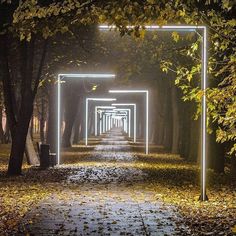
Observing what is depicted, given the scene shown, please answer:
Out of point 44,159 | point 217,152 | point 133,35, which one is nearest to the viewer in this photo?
point 133,35

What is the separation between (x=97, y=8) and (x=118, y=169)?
18673 millimetres

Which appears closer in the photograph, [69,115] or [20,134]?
[20,134]

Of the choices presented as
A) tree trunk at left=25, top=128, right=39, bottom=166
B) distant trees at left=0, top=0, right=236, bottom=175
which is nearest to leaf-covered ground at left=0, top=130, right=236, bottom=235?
distant trees at left=0, top=0, right=236, bottom=175

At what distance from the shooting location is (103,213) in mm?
14680

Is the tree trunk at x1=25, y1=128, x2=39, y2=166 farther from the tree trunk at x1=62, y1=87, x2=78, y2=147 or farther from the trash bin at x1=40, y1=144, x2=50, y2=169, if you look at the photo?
the tree trunk at x1=62, y1=87, x2=78, y2=147

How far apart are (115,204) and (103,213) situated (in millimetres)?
1698

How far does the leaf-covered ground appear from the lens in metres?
12.7

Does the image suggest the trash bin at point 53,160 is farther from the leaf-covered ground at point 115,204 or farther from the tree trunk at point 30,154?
the leaf-covered ground at point 115,204

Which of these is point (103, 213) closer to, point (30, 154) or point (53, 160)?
point (53, 160)

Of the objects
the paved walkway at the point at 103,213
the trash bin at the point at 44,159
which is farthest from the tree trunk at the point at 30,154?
the paved walkway at the point at 103,213

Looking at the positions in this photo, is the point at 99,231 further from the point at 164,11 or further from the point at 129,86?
the point at 129,86

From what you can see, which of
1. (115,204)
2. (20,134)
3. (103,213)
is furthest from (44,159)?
(103,213)

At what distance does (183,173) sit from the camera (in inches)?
1064

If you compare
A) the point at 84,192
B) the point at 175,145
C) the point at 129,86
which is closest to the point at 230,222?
the point at 84,192
